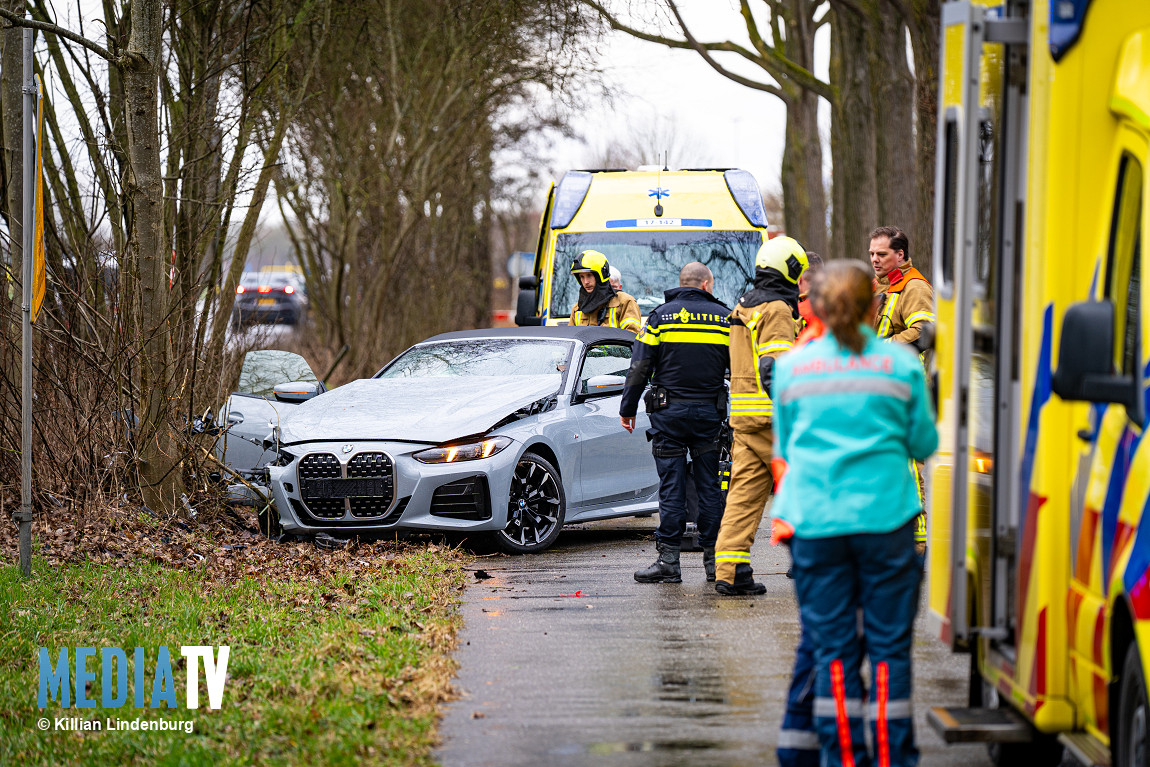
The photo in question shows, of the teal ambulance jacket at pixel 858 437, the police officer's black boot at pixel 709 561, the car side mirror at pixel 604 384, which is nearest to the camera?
the teal ambulance jacket at pixel 858 437

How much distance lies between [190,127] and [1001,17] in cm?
955

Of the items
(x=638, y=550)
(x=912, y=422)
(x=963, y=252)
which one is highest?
(x=963, y=252)

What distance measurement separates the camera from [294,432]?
400 inches

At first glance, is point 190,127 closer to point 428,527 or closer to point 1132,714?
point 428,527

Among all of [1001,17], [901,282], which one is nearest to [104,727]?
[1001,17]

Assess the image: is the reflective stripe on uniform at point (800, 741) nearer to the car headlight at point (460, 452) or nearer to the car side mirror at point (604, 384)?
the car headlight at point (460, 452)

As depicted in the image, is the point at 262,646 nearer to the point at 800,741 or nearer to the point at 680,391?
the point at 680,391

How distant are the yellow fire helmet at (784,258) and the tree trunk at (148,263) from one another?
4.90 metres

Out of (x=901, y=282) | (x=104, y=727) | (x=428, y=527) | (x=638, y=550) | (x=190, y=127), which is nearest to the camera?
(x=104, y=727)

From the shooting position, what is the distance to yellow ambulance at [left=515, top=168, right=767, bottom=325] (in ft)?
48.3

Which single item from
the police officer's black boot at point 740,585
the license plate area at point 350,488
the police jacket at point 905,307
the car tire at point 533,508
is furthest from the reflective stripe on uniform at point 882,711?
the license plate area at point 350,488

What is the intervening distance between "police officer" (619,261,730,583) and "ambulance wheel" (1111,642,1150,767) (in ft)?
16.1

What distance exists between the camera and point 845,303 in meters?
4.39

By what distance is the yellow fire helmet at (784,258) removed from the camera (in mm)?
8047
